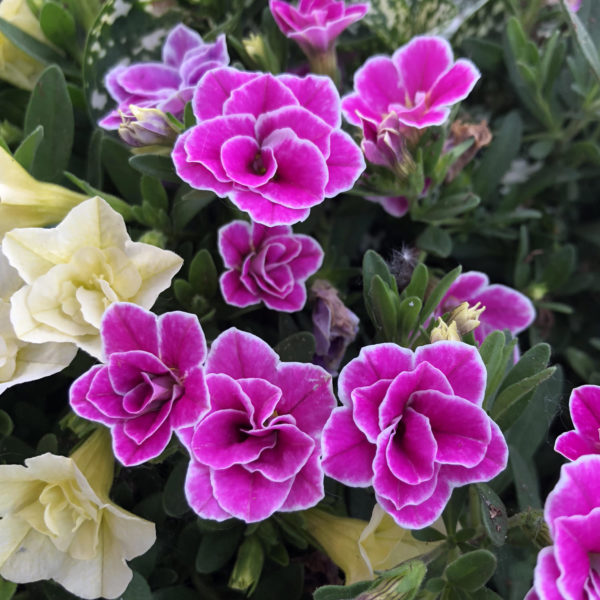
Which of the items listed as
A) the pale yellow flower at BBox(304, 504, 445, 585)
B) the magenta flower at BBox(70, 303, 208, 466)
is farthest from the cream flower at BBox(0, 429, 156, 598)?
the pale yellow flower at BBox(304, 504, 445, 585)

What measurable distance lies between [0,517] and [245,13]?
72 cm

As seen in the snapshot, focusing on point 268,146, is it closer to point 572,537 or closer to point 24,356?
point 24,356

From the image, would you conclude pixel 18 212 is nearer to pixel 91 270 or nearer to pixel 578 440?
pixel 91 270

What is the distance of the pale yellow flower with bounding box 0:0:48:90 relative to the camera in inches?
35.6

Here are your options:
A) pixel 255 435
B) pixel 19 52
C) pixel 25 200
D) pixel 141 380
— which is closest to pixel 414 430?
pixel 255 435

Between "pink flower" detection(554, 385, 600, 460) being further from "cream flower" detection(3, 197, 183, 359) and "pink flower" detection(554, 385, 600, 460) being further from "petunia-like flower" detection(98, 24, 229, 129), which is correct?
"petunia-like flower" detection(98, 24, 229, 129)

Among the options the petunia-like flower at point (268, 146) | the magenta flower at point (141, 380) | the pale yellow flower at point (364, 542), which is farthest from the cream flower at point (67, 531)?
the petunia-like flower at point (268, 146)

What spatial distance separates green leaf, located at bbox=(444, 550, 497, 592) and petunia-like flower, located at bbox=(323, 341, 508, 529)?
2.6 inches

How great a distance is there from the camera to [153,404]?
2.08 feet

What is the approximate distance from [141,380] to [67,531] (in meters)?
0.17

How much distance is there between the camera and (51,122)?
843 mm

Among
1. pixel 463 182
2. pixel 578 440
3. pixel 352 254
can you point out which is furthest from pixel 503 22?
pixel 578 440

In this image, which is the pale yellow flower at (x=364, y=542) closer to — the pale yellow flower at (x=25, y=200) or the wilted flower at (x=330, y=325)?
the wilted flower at (x=330, y=325)

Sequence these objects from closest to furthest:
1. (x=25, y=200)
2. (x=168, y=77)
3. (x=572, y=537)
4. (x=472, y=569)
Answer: (x=572, y=537), (x=472, y=569), (x=25, y=200), (x=168, y=77)
